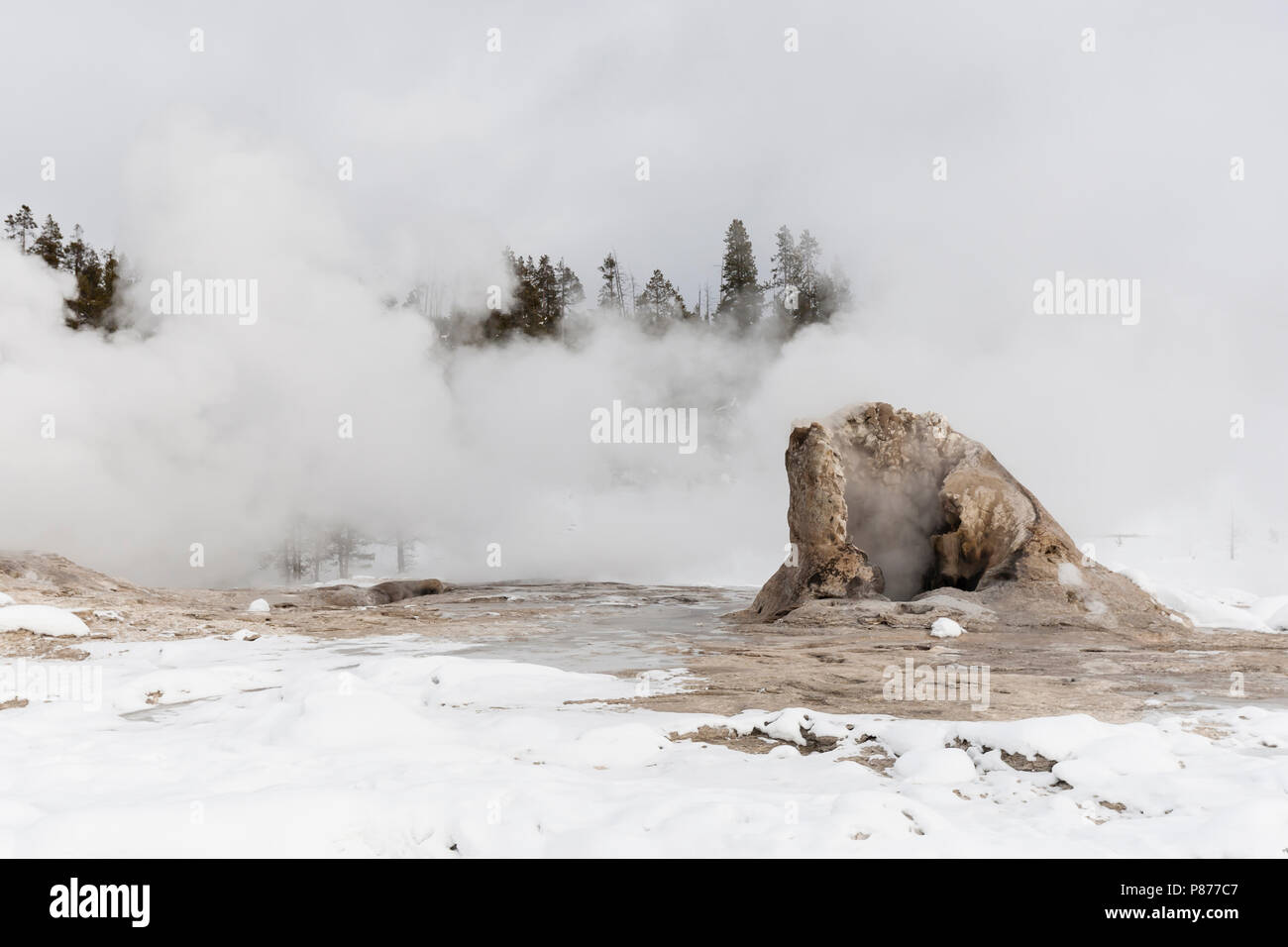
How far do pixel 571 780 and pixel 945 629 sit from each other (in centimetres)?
869

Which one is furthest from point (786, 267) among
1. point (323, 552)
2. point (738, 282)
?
point (323, 552)

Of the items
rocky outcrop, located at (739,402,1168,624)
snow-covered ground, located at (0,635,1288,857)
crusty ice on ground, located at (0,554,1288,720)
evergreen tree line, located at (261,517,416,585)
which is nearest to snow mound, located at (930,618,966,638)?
crusty ice on ground, located at (0,554,1288,720)

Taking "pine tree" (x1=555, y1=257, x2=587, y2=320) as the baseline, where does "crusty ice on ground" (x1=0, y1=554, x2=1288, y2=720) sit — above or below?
below

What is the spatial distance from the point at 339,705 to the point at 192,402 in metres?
26.0

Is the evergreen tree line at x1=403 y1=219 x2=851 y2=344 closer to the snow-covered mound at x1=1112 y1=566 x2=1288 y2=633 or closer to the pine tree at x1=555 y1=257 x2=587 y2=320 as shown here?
the pine tree at x1=555 y1=257 x2=587 y2=320

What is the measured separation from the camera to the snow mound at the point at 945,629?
37.8 ft

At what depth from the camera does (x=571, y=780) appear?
167 inches

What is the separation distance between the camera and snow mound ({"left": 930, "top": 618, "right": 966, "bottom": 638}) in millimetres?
11516

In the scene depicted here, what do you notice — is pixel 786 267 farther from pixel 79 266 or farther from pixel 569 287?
pixel 79 266

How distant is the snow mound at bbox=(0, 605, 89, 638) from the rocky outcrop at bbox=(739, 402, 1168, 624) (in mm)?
10935

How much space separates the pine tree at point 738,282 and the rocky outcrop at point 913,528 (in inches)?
1365

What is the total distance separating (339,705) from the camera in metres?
5.57
